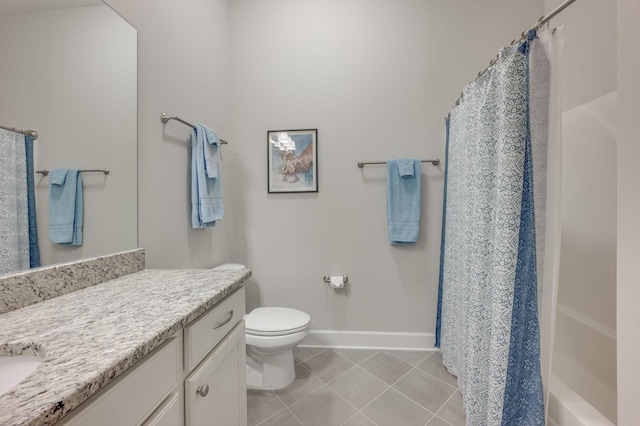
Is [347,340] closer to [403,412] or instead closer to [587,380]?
[403,412]

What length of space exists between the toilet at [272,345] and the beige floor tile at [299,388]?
3 cm

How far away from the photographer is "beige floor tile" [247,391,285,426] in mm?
1389

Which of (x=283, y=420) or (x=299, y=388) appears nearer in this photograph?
(x=283, y=420)

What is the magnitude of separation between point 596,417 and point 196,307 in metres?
1.35

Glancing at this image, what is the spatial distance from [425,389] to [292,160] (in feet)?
6.14

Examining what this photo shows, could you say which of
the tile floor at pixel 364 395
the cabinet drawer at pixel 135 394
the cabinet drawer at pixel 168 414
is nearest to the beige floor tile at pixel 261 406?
the tile floor at pixel 364 395

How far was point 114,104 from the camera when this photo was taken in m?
1.10

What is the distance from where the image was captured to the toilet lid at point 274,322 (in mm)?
1506

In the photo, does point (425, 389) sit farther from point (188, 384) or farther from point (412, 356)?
point (188, 384)

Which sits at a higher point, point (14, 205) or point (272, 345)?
point (14, 205)

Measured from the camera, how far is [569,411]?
2.87ft

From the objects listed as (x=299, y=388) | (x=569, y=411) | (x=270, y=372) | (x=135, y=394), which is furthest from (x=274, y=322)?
(x=569, y=411)

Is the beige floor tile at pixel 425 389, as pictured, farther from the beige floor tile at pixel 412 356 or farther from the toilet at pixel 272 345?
the toilet at pixel 272 345

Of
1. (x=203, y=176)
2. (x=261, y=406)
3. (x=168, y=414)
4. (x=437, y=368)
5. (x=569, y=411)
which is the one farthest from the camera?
(x=437, y=368)
